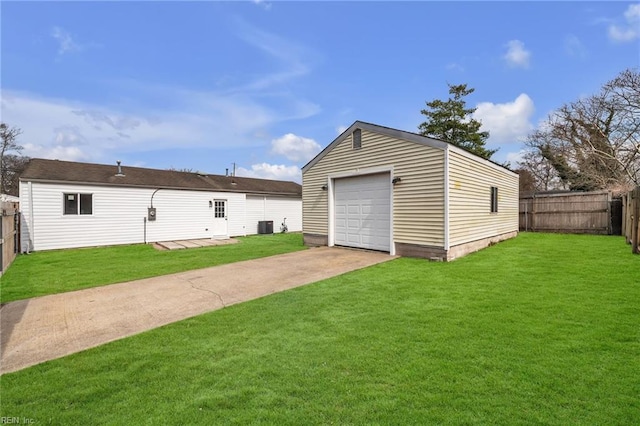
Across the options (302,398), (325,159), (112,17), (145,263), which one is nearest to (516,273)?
(302,398)

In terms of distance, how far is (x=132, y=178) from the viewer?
14.2m

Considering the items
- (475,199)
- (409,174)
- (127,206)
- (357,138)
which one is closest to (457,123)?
(475,199)

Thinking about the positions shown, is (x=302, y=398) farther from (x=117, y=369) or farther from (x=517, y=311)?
(x=517, y=311)

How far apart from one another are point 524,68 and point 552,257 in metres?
11.2

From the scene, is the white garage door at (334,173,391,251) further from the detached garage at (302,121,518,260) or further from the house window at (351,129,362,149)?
the house window at (351,129,362,149)

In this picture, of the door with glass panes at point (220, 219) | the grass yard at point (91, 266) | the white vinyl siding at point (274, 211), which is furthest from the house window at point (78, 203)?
the white vinyl siding at point (274, 211)

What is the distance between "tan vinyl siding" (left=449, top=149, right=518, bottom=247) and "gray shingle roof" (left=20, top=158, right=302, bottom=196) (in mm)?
11862

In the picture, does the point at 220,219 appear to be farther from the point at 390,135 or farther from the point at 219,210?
the point at 390,135

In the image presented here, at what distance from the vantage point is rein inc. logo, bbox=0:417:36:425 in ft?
7.24

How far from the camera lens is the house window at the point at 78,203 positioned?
1212cm

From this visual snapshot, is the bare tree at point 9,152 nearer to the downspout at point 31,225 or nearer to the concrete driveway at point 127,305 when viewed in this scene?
the downspout at point 31,225

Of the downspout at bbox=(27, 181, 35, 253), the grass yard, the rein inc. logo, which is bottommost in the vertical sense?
the rein inc. logo


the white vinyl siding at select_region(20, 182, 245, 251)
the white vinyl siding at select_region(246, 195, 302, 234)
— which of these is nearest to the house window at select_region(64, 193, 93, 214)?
the white vinyl siding at select_region(20, 182, 245, 251)

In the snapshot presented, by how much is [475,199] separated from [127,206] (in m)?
14.0
